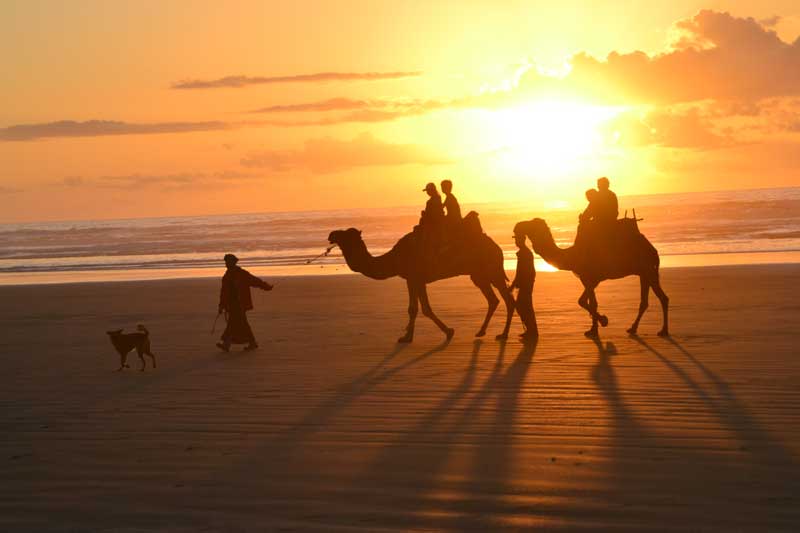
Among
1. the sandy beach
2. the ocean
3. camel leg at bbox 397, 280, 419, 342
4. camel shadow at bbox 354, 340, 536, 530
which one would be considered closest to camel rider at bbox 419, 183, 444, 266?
camel leg at bbox 397, 280, 419, 342

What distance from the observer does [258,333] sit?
54.6 ft

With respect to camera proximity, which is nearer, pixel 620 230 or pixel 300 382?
pixel 300 382

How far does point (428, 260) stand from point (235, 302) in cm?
272

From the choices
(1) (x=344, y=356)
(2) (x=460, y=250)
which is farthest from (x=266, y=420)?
(2) (x=460, y=250)

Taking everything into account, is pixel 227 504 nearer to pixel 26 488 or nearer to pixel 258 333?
pixel 26 488

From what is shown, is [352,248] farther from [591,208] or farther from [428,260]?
[591,208]

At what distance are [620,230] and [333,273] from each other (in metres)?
16.8

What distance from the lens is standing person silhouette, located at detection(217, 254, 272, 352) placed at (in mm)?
14109

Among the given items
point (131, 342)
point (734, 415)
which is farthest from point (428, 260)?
point (734, 415)

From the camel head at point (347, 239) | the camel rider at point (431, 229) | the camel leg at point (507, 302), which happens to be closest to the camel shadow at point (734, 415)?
the camel leg at point (507, 302)

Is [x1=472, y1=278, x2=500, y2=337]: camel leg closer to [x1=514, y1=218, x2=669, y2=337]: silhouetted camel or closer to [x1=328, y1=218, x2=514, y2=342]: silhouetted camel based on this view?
[x1=328, y1=218, x2=514, y2=342]: silhouetted camel

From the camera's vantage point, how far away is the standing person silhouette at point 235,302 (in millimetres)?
14109

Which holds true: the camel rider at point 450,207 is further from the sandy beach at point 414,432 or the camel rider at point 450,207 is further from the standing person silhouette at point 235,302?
the standing person silhouette at point 235,302

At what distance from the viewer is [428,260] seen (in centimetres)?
1480
